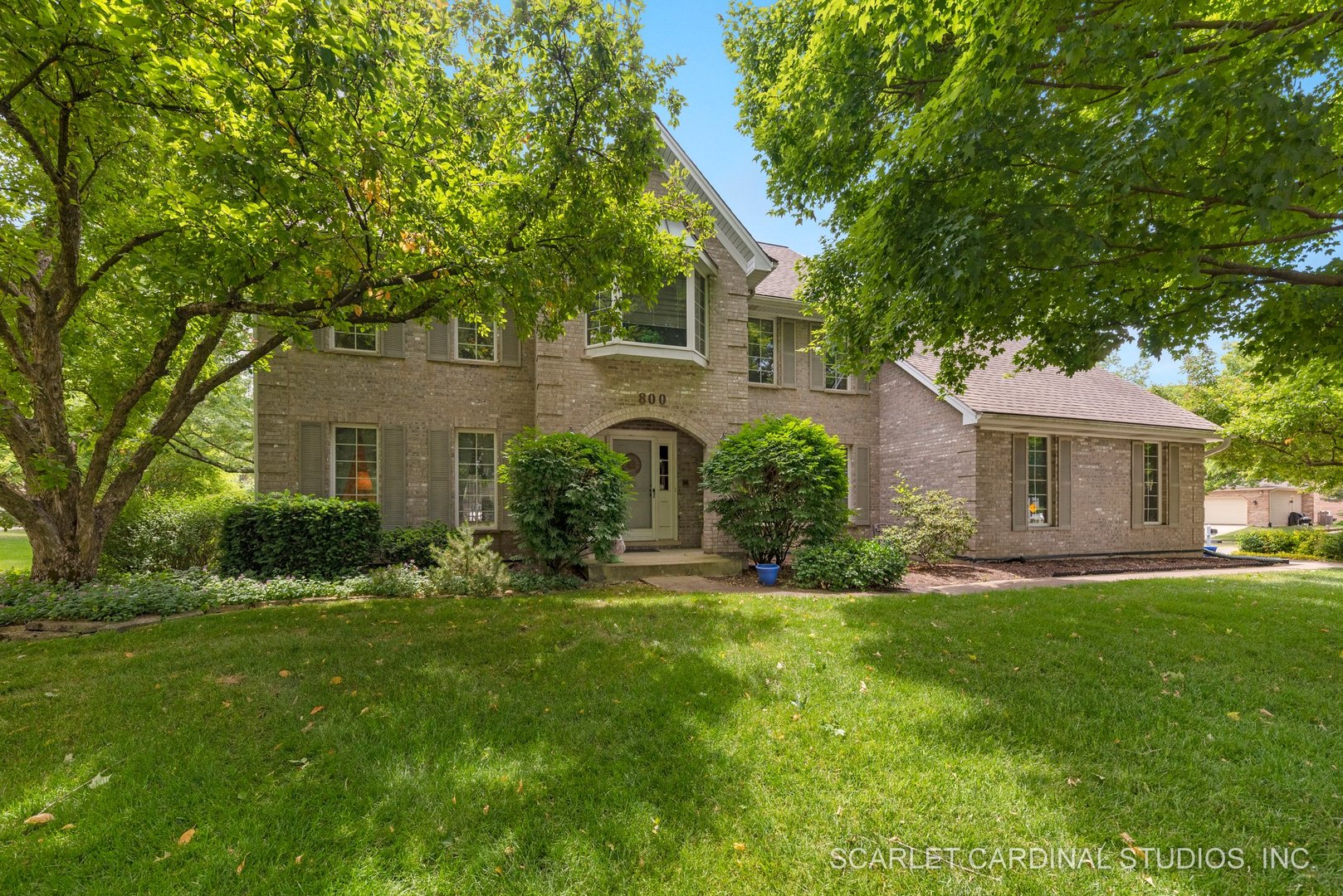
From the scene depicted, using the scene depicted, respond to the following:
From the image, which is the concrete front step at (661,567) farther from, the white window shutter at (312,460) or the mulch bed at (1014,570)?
the white window shutter at (312,460)

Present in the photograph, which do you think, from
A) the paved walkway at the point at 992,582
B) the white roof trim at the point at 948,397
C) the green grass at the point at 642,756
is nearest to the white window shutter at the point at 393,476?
the green grass at the point at 642,756

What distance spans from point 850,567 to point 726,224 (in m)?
7.80

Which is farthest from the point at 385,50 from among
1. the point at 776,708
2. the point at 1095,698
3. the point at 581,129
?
the point at 1095,698

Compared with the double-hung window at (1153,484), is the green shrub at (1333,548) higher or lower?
lower

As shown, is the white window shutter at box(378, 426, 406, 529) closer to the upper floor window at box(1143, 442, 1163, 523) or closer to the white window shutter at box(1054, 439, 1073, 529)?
the white window shutter at box(1054, 439, 1073, 529)

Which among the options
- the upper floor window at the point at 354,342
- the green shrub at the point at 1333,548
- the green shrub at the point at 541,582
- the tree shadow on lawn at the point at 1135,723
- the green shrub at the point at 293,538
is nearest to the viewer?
the tree shadow on lawn at the point at 1135,723

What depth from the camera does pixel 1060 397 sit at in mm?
13312

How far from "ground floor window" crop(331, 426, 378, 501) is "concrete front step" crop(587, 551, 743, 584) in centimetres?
493

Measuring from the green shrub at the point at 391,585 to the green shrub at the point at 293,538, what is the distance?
97 cm

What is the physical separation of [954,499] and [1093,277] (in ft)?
22.8

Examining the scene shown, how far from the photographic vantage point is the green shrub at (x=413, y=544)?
953cm

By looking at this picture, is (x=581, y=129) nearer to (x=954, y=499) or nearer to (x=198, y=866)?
(x=198, y=866)

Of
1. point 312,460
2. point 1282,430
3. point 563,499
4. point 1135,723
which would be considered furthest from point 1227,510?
point 312,460

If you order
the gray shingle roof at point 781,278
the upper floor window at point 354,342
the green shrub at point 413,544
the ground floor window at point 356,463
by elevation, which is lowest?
the green shrub at point 413,544
